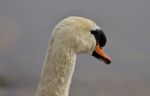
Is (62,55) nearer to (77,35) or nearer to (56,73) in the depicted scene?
(56,73)

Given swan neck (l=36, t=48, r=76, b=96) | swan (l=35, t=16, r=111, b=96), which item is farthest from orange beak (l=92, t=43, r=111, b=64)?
swan neck (l=36, t=48, r=76, b=96)

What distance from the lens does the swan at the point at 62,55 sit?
6656 millimetres

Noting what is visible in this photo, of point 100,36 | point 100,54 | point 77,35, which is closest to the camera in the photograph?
point 77,35

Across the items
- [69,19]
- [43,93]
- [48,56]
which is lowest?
[43,93]

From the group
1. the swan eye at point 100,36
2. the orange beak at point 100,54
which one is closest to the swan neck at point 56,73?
the swan eye at point 100,36

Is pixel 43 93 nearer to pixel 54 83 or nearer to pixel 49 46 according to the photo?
pixel 54 83

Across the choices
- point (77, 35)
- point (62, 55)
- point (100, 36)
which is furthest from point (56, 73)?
point (100, 36)

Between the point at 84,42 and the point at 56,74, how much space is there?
62cm

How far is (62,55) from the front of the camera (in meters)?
6.77

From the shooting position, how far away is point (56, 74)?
673 cm

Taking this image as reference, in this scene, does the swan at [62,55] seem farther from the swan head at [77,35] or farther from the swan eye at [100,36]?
the swan eye at [100,36]

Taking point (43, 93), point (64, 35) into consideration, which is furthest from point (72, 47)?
point (43, 93)

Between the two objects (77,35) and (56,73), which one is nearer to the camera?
(56,73)

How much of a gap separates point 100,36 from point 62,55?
0.94m
